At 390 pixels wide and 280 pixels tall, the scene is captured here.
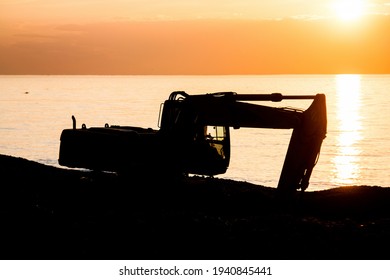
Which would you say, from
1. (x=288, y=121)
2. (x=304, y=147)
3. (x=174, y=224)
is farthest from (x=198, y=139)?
A: (x=174, y=224)

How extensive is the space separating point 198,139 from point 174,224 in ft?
15.7

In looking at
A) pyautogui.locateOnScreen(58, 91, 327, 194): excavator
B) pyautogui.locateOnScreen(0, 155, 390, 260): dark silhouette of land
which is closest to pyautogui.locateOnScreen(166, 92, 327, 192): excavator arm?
pyautogui.locateOnScreen(58, 91, 327, 194): excavator

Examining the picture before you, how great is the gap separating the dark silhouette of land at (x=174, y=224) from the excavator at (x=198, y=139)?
29.6 inches

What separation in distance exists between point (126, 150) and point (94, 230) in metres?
5.70

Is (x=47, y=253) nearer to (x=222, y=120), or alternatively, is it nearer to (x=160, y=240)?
(x=160, y=240)

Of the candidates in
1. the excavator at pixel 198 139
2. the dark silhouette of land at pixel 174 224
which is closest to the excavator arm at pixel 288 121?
the excavator at pixel 198 139

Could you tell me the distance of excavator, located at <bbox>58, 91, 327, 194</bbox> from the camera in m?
17.4

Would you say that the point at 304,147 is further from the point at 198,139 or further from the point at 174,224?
the point at 198,139

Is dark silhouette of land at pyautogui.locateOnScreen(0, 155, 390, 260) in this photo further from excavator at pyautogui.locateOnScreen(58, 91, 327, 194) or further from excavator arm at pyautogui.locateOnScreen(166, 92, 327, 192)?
excavator arm at pyautogui.locateOnScreen(166, 92, 327, 192)

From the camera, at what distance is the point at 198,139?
2062 cm

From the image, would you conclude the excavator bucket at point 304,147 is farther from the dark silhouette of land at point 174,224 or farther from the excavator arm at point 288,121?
the dark silhouette of land at point 174,224

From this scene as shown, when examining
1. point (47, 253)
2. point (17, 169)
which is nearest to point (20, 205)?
point (47, 253)

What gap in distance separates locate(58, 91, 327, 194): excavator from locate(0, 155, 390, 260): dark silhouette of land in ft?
2.47
